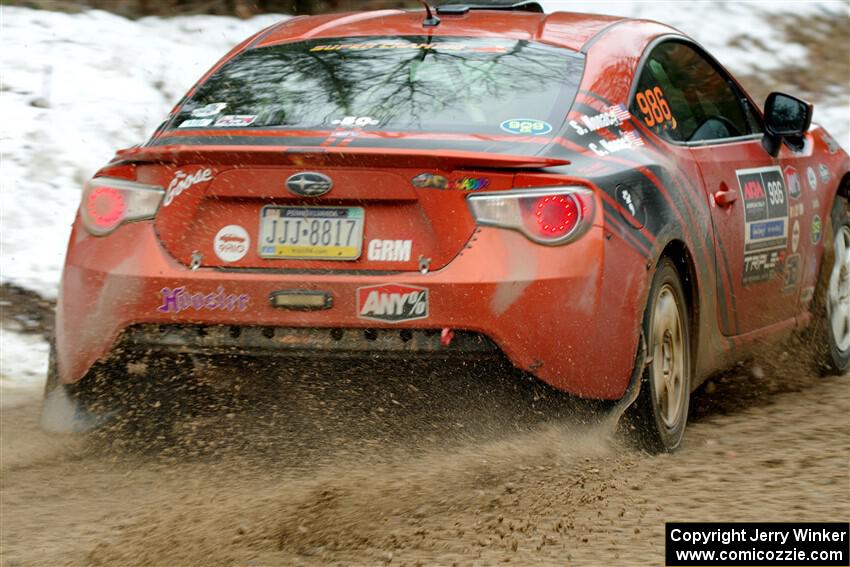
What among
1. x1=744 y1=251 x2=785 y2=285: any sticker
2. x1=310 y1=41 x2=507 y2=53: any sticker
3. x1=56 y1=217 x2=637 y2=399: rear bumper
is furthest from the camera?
x1=744 y1=251 x2=785 y2=285: any sticker

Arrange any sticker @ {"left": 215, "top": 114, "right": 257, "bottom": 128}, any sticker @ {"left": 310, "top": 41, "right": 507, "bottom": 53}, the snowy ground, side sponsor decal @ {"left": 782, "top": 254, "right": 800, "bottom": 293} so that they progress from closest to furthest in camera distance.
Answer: any sticker @ {"left": 215, "top": 114, "right": 257, "bottom": 128} → any sticker @ {"left": 310, "top": 41, "right": 507, "bottom": 53} → side sponsor decal @ {"left": 782, "top": 254, "right": 800, "bottom": 293} → the snowy ground

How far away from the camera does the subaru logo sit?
4.92m

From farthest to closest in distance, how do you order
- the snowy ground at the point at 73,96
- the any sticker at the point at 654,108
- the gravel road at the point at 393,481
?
the snowy ground at the point at 73,96
the any sticker at the point at 654,108
the gravel road at the point at 393,481

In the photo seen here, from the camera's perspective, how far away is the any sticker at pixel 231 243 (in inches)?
197

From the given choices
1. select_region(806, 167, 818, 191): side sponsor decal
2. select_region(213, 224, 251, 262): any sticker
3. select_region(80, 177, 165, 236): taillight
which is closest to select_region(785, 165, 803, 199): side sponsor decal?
select_region(806, 167, 818, 191): side sponsor decal

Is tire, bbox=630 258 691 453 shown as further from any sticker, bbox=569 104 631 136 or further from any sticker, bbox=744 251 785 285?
any sticker, bbox=744 251 785 285

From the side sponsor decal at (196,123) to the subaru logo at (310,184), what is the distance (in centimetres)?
61

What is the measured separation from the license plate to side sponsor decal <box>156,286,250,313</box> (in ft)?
0.56

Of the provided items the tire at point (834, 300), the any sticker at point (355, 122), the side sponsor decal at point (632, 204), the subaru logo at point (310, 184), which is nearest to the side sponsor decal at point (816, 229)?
the tire at point (834, 300)

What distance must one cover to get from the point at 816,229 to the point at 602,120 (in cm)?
225

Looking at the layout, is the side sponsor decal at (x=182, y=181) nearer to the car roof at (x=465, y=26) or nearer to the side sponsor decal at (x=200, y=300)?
the side sponsor decal at (x=200, y=300)

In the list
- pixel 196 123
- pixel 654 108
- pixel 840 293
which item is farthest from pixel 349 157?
pixel 840 293

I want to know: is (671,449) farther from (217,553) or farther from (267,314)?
(217,553)

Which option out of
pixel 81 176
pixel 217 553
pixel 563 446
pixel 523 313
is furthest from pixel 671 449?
pixel 81 176
